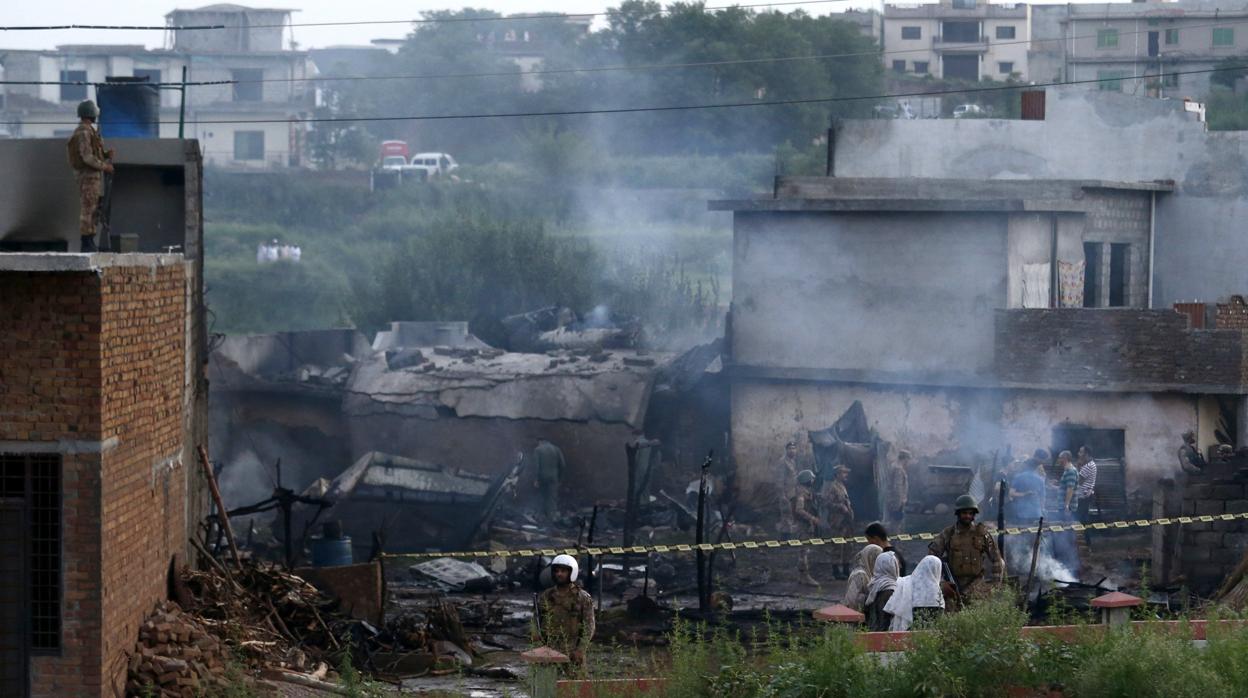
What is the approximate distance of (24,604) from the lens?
1116 cm

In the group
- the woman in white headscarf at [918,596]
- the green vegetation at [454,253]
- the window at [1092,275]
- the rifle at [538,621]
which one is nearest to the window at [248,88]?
the green vegetation at [454,253]

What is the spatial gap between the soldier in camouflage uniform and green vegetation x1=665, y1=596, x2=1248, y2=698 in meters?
7.78

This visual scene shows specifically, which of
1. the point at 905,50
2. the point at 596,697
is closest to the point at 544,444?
the point at 596,697

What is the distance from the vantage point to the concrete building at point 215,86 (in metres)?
72.8

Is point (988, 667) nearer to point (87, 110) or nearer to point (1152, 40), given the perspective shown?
point (87, 110)

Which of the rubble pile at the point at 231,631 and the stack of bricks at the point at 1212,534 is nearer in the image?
the rubble pile at the point at 231,631

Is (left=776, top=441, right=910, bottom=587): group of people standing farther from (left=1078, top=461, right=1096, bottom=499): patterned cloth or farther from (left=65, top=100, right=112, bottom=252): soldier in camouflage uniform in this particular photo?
(left=65, top=100, right=112, bottom=252): soldier in camouflage uniform

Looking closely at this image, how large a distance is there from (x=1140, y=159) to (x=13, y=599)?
25.9 m

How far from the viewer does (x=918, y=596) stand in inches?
472

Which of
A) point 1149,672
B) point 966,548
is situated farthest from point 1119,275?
point 1149,672

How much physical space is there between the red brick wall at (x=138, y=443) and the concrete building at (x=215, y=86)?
58886mm

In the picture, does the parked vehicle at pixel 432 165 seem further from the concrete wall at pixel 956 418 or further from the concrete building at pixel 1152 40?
the concrete wall at pixel 956 418

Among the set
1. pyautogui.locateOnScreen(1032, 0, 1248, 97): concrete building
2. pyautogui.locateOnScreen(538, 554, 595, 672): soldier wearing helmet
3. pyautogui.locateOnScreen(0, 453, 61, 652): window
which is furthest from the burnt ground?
pyautogui.locateOnScreen(1032, 0, 1248, 97): concrete building

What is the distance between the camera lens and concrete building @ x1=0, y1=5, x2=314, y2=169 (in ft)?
239
